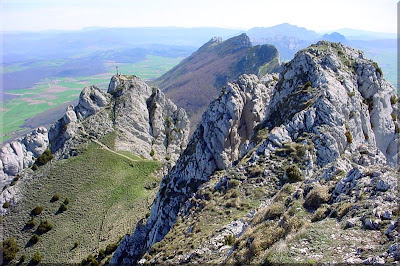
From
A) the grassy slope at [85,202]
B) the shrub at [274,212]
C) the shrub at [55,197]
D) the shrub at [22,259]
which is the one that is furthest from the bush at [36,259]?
the shrub at [274,212]

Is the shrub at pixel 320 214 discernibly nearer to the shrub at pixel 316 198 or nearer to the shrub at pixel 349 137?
the shrub at pixel 316 198

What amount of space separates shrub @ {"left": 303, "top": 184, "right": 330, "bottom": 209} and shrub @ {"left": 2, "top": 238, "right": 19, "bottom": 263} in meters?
49.6

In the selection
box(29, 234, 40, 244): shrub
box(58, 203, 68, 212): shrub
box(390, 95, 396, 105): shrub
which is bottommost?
box(29, 234, 40, 244): shrub

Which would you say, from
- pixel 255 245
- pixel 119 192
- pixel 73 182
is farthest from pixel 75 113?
pixel 255 245

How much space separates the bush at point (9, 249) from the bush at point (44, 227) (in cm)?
403

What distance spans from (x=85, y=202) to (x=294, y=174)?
44.4 metres

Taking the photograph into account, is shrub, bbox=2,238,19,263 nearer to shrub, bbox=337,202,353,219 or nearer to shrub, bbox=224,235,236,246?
shrub, bbox=224,235,236,246

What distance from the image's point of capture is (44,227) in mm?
50031

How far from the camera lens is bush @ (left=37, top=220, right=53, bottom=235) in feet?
163

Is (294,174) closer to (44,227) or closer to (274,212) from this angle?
(274,212)

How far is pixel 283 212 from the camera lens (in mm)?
17078

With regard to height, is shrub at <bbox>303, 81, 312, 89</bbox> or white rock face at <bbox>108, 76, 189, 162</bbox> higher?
shrub at <bbox>303, 81, 312, 89</bbox>

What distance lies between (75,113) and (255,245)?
75185mm

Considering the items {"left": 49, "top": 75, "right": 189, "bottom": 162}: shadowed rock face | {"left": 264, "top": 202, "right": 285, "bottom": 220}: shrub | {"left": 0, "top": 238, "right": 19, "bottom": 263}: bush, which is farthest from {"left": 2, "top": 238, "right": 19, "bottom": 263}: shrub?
{"left": 264, "top": 202, "right": 285, "bottom": 220}: shrub
